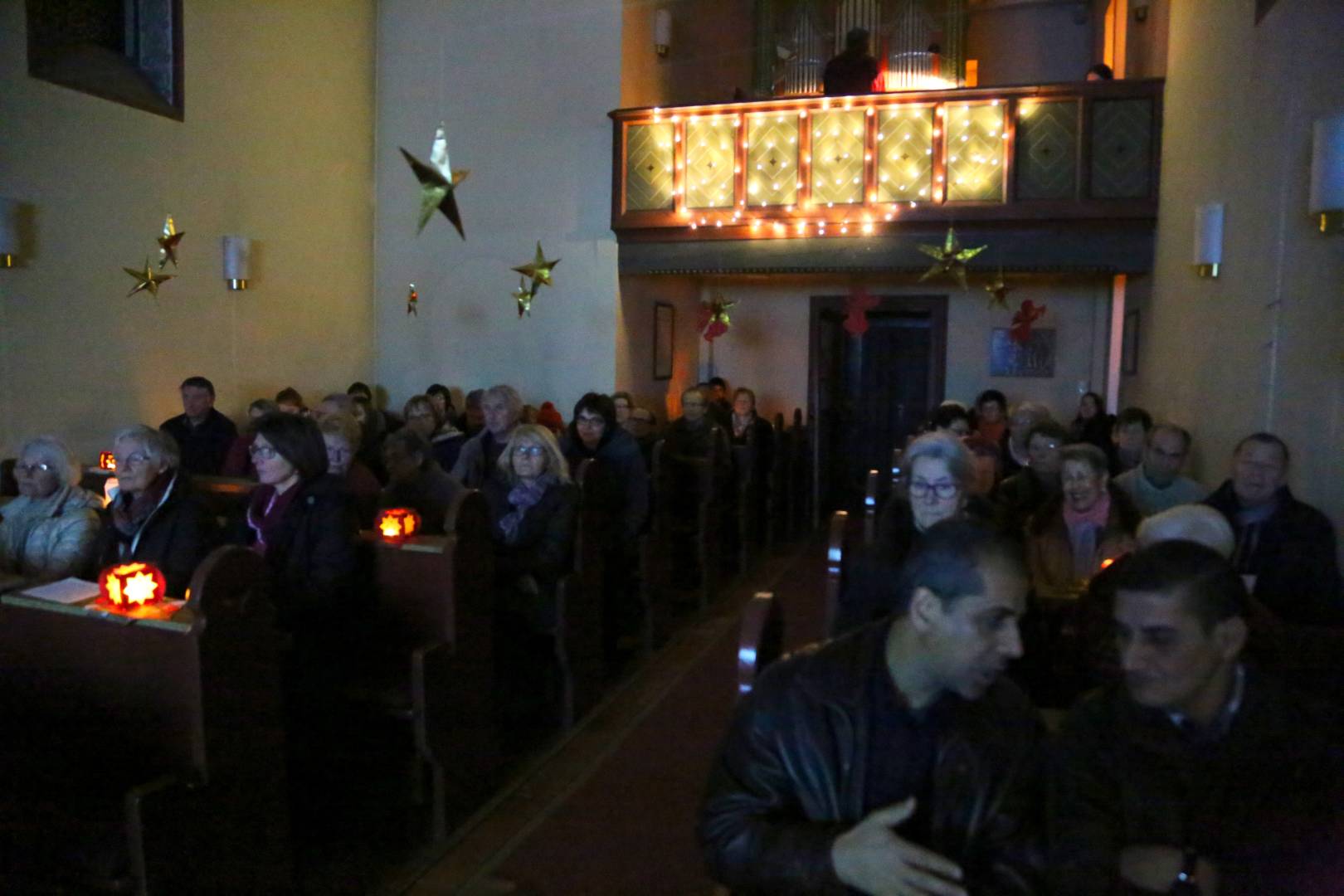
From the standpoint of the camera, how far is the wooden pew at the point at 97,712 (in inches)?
94.7

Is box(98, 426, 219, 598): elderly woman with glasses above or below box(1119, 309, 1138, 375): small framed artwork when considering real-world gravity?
below

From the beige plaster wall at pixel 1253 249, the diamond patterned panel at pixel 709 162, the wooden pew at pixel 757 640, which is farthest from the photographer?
the diamond patterned panel at pixel 709 162

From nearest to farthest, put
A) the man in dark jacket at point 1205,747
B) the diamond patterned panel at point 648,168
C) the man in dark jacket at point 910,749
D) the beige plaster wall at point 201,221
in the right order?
the man in dark jacket at point 910,749 < the man in dark jacket at point 1205,747 < the beige plaster wall at point 201,221 < the diamond patterned panel at point 648,168

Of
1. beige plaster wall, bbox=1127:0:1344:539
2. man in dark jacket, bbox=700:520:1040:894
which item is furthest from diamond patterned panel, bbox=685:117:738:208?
man in dark jacket, bbox=700:520:1040:894

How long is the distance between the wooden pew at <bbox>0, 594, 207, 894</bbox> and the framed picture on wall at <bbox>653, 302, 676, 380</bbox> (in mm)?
7108

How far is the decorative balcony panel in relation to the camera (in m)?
7.42

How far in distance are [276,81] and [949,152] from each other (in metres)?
5.08

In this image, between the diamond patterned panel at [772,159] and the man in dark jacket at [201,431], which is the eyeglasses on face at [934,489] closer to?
the man in dark jacket at [201,431]

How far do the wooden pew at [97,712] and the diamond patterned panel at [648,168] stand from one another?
20.7ft

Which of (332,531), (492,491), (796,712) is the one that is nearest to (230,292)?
(492,491)

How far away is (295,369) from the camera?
822 centimetres

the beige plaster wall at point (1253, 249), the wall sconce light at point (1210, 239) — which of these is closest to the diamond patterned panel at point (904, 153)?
the beige plaster wall at point (1253, 249)

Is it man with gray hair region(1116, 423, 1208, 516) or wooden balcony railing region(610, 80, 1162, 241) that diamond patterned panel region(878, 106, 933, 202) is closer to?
wooden balcony railing region(610, 80, 1162, 241)

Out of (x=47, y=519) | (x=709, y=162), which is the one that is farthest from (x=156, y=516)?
(x=709, y=162)
